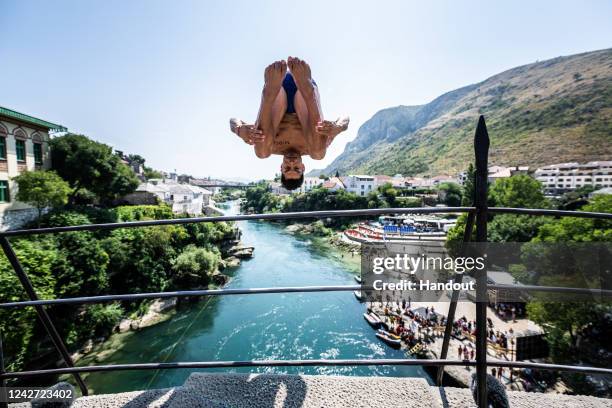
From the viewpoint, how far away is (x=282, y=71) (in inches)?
87.9

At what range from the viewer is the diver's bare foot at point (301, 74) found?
2.25m

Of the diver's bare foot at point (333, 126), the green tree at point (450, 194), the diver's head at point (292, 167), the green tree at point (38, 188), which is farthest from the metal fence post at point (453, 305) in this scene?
the green tree at point (450, 194)

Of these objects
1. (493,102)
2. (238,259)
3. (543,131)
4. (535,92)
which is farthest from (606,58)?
(238,259)

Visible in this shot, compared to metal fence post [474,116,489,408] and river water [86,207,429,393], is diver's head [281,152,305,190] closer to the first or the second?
metal fence post [474,116,489,408]

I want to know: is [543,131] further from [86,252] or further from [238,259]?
[86,252]

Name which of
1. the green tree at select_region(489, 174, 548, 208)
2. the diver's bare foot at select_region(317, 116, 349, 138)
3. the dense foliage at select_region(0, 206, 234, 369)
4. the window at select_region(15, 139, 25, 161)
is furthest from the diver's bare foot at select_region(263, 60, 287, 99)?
the green tree at select_region(489, 174, 548, 208)

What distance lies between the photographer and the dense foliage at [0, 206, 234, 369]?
9.36 meters

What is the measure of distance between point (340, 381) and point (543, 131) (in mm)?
98426

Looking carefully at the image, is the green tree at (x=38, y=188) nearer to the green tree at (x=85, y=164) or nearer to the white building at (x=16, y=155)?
the white building at (x=16, y=155)

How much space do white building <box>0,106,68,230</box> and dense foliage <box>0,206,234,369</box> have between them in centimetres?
128

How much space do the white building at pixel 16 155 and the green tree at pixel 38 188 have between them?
0.56 m

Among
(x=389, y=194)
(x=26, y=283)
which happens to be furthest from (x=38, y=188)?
(x=389, y=194)

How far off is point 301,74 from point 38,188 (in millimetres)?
19394

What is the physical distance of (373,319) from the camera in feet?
58.9
